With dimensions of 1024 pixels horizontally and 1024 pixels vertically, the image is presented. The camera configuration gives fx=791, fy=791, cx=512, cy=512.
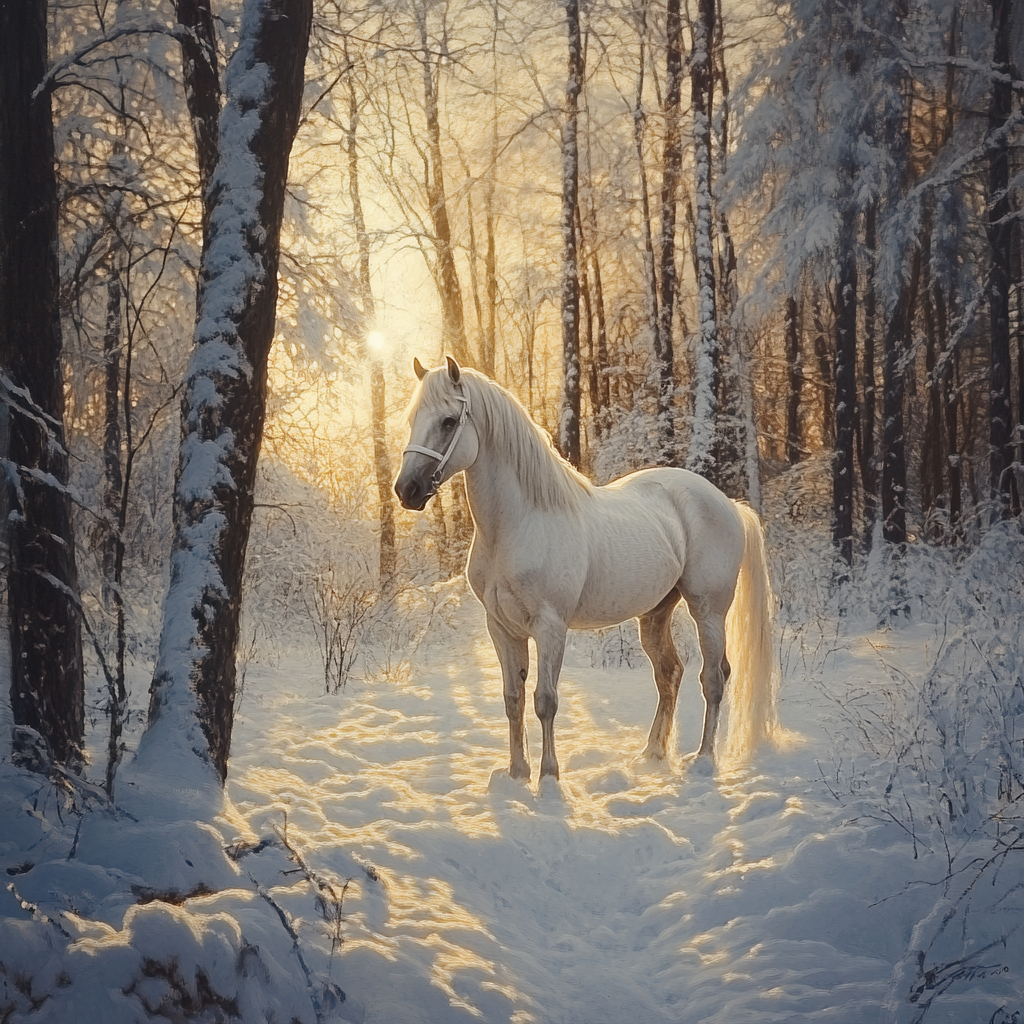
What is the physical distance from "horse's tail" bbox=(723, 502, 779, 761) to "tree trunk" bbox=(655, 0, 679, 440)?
5.53 meters

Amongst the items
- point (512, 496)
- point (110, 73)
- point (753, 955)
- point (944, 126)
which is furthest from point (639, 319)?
point (753, 955)

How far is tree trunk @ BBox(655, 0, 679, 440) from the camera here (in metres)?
11.2

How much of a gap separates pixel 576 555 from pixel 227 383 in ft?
6.93

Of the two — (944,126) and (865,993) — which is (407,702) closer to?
(865,993)

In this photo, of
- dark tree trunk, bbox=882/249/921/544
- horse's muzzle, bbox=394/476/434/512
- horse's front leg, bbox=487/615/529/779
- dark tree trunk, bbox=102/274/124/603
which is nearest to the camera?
horse's muzzle, bbox=394/476/434/512

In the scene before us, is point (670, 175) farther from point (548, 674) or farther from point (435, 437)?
point (548, 674)

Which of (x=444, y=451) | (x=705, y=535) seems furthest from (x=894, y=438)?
(x=444, y=451)

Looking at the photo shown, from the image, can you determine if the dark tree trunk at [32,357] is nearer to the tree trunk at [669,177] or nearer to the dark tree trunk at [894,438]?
the tree trunk at [669,177]

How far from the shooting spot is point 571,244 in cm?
1186

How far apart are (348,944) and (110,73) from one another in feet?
27.1

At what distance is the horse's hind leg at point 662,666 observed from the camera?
525 cm
